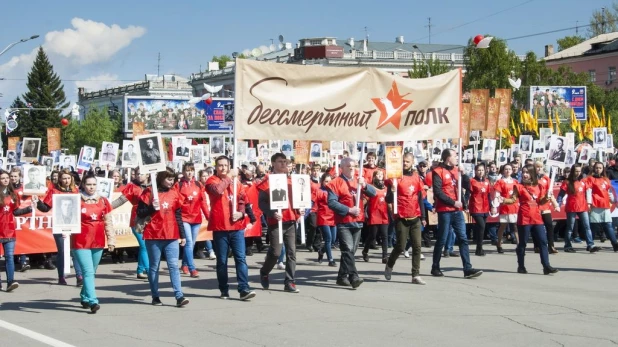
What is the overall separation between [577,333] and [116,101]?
4723 inches

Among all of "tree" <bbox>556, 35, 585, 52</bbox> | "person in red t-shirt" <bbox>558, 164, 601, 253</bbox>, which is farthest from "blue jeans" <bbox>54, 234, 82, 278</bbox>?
"tree" <bbox>556, 35, 585, 52</bbox>

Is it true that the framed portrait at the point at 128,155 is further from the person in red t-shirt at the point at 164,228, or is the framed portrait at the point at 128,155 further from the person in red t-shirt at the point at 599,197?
the person in red t-shirt at the point at 164,228

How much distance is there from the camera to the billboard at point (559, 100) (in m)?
54.1

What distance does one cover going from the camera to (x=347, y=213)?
41.0 ft

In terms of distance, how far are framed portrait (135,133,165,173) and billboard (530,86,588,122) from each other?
44948 mm

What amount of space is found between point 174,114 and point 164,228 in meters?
51.2

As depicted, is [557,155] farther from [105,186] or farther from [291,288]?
[105,186]


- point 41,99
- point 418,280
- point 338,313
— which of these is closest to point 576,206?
point 418,280

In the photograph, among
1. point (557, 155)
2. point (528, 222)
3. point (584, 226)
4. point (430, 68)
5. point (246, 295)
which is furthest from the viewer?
point (430, 68)

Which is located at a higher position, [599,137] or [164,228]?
[599,137]

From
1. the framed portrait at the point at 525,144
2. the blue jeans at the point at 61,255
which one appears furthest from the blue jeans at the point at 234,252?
the framed portrait at the point at 525,144

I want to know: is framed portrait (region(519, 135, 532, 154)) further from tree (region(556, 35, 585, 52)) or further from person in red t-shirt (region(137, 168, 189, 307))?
tree (region(556, 35, 585, 52))

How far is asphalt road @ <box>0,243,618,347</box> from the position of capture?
29.6 feet

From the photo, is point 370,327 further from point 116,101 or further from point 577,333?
point 116,101
